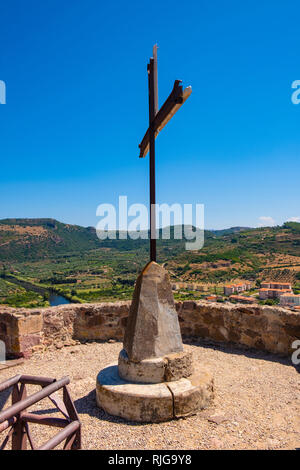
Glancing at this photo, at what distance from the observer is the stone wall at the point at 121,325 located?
5441 millimetres

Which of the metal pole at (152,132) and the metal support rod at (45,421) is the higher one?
the metal pole at (152,132)

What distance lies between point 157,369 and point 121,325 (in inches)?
108

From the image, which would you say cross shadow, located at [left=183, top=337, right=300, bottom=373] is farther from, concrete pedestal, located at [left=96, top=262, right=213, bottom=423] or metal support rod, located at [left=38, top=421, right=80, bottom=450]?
metal support rod, located at [left=38, top=421, right=80, bottom=450]

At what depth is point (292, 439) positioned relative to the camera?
295 centimetres

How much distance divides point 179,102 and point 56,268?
220ft

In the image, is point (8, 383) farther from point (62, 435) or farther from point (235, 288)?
point (235, 288)

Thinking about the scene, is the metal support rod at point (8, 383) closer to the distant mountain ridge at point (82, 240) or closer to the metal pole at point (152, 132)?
the metal pole at point (152, 132)

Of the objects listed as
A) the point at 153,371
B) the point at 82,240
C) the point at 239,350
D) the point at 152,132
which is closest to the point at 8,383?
the point at 153,371

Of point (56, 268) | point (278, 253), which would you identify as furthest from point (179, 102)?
point (56, 268)

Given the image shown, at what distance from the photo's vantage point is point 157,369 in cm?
366

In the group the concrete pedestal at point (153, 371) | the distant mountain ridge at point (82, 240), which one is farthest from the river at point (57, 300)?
the concrete pedestal at point (153, 371)

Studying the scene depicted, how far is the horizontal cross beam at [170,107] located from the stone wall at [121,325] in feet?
11.1

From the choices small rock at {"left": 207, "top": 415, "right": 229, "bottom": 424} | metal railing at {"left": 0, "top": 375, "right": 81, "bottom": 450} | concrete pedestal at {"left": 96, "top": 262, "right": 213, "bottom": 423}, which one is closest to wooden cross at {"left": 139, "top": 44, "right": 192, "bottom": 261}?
concrete pedestal at {"left": 96, "top": 262, "right": 213, "bottom": 423}
